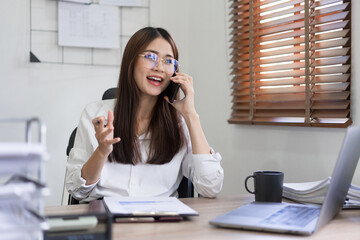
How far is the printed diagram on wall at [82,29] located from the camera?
244cm

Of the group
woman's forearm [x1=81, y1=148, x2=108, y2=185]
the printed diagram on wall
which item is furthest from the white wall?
woman's forearm [x1=81, y1=148, x2=108, y2=185]

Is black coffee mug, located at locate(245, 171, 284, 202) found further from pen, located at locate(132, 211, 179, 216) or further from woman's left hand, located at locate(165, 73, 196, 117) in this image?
woman's left hand, located at locate(165, 73, 196, 117)

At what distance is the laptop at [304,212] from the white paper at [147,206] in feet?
0.38

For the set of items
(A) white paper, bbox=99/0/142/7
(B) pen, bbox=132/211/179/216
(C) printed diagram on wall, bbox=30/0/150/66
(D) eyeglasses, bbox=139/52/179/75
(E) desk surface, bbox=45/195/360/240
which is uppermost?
(A) white paper, bbox=99/0/142/7

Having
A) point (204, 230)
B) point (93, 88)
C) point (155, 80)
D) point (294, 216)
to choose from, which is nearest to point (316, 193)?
point (294, 216)

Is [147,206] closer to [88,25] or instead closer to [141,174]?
[141,174]

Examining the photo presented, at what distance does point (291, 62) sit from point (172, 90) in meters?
0.66

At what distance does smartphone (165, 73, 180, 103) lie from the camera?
1622mm

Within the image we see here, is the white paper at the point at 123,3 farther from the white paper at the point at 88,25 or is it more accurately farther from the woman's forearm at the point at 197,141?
the woman's forearm at the point at 197,141

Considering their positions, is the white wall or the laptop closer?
the laptop

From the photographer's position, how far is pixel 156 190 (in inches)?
60.4

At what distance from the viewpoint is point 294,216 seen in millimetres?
1024

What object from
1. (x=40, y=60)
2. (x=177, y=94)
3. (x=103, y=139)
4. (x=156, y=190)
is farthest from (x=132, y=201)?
(x=40, y=60)

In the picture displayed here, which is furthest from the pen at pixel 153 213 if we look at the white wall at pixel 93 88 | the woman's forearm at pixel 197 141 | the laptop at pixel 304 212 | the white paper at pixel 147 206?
the white wall at pixel 93 88
